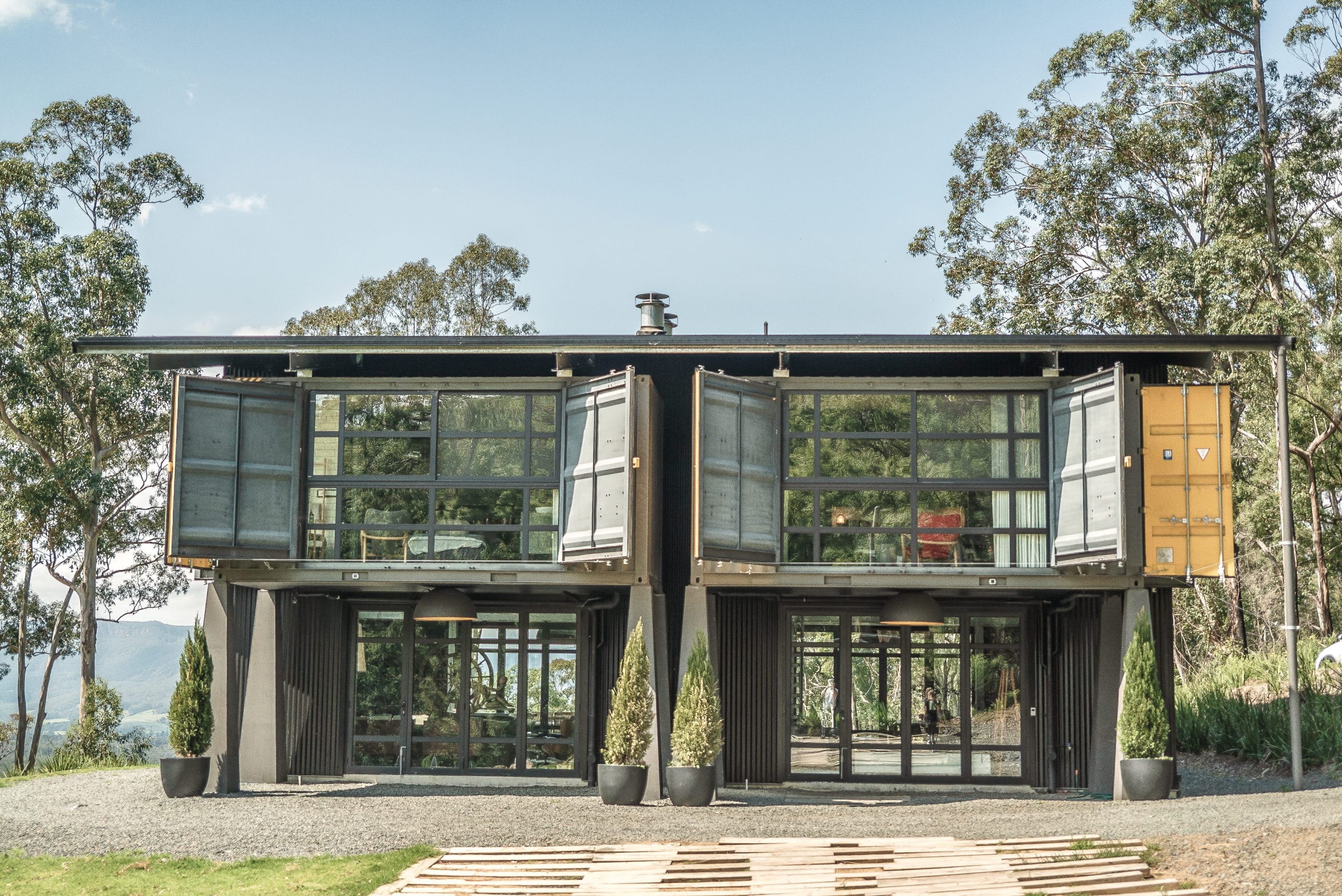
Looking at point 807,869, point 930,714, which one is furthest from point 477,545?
point 807,869

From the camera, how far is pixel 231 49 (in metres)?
20.6

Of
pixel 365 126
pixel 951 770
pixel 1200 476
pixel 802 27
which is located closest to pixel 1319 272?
pixel 802 27

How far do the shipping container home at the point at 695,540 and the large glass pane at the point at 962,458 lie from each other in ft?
0.13

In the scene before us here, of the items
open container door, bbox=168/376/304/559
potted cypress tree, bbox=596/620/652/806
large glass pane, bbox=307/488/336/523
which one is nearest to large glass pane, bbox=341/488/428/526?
large glass pane, bbox=307/488/336/523

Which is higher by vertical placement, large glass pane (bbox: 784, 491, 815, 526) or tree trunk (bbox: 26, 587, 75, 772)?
large glass pane (bbox: 784, 491, 815, 526)

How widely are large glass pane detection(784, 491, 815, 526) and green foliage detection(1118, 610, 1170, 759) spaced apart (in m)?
4.10

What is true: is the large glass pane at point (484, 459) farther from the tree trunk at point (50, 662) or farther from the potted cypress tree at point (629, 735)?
the tree trunk at point (50, 662)

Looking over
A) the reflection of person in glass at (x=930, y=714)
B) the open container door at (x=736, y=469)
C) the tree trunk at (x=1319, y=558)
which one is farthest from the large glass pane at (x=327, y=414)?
the tree trunk at (x=1319, y=558)

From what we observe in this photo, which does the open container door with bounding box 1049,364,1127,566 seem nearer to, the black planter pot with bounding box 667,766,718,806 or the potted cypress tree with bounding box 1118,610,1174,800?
the potted cypress tree with bounding box 1118,610,1174,800

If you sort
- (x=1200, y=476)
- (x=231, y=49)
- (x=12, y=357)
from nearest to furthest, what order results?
(x=1200, y=476) → (x=231, y=49) → (x=12, y=357)

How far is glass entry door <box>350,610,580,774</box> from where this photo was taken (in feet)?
57.8

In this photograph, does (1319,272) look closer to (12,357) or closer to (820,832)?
(820,832)

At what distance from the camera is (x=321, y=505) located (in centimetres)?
1636

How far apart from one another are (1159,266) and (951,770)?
15356 mm
